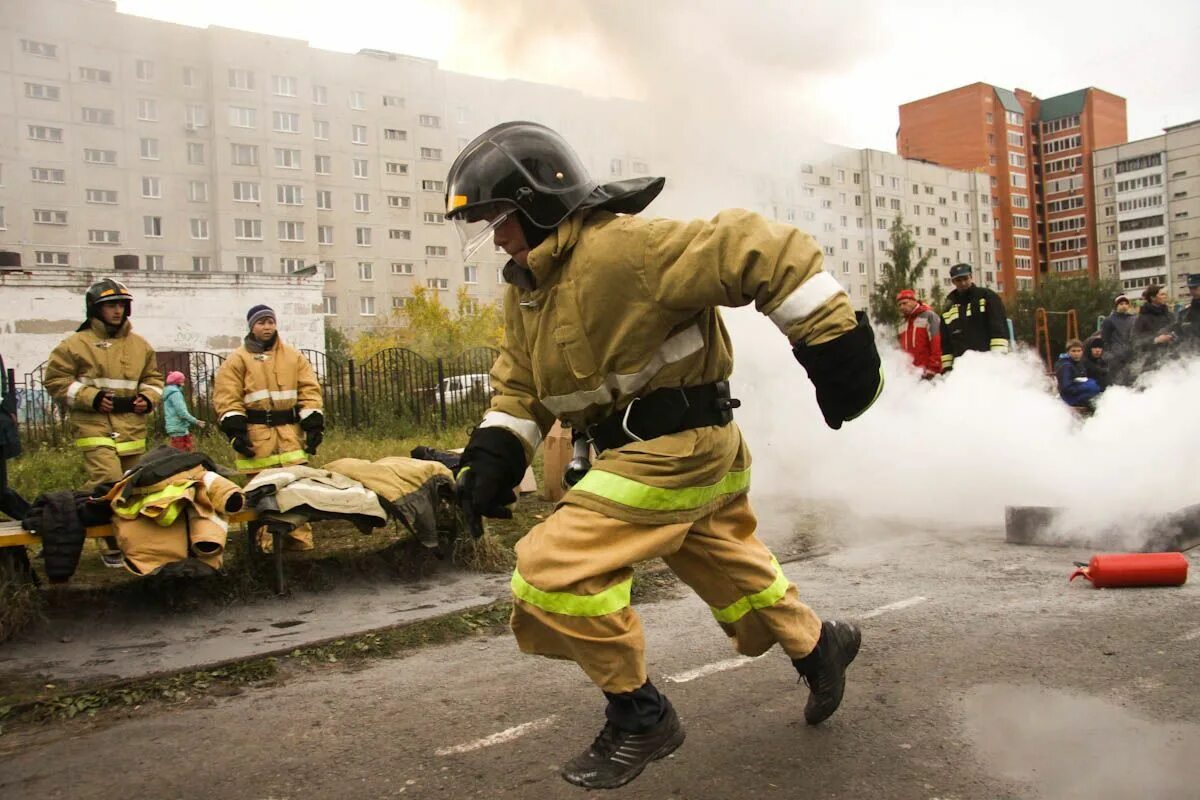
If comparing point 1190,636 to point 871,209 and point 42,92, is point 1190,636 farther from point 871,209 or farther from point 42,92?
point 871,209

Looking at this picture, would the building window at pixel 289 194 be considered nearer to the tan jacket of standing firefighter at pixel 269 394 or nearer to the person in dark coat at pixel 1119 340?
the tan jacket of standing firefighter at pixel 269 394

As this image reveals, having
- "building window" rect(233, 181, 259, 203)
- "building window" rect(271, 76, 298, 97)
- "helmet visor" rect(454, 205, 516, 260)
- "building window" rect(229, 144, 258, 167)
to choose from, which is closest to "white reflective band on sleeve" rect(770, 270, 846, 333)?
"helmet visor" rect(454, 205, 516, 260)

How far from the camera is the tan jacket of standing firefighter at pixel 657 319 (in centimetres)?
246

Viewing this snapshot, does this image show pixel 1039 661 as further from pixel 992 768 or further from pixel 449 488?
pixel 449 488

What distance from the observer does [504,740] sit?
3.17 m

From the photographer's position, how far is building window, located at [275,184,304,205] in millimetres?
33344

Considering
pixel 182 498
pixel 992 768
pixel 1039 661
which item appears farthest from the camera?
pixel 182 498

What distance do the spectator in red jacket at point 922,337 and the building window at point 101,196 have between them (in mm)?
14285

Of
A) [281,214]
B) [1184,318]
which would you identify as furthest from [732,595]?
[281,214]

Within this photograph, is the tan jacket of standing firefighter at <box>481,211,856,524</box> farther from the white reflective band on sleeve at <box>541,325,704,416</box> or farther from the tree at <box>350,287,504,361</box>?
the tree at <box>350,287,504,361</box>

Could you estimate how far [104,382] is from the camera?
6.69m

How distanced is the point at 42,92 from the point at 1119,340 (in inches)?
513

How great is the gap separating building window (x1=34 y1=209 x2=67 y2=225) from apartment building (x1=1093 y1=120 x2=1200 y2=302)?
266 feet

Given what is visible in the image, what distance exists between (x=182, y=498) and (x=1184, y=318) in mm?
9979
